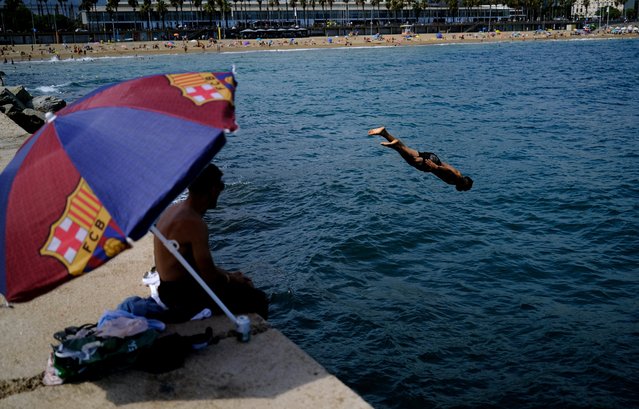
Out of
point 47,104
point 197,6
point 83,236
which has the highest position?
point 197,6

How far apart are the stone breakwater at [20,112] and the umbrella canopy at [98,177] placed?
1059 cm

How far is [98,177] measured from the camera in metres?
3.37

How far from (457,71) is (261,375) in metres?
54.1

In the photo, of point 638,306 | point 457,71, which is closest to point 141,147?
point 638,306

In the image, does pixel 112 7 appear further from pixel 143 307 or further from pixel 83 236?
pixel 83 236

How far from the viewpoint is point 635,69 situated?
50.8 m

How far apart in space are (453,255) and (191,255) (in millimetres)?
5990

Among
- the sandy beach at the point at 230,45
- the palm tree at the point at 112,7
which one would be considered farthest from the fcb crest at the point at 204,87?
the palm tree at the point at 112,7

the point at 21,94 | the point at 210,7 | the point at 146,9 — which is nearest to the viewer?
the point at 21,94

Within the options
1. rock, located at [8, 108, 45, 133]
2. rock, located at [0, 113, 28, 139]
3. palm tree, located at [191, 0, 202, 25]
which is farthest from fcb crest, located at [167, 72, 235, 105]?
palm tree, located at [191, 0, 202, 25]

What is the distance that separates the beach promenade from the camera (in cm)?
376

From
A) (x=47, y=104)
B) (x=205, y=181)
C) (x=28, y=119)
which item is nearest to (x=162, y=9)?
(x=47, y=104)

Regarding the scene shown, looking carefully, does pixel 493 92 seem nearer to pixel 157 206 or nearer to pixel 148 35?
pixel 157 206

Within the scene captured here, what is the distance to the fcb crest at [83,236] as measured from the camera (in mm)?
3162
